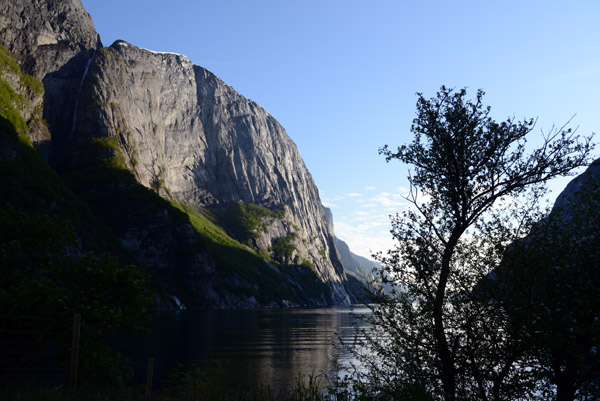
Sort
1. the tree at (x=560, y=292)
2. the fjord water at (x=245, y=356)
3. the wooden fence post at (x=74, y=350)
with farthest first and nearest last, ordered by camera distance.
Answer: the fjord water at (x=245, y=356), the wooden fence post at (x=74, y=350), the tree at (x=560, y=292)

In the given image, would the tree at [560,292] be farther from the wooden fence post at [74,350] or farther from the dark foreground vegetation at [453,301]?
the wooden fence post at [74,350]

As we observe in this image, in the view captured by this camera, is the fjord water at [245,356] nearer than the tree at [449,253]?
No

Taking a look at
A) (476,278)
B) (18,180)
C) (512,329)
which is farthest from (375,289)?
(18,180)

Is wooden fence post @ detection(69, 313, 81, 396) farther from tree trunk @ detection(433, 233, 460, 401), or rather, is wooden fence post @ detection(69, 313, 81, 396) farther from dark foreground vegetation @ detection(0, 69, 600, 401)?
tree trunk @ detection(433, 233, 460, 401)

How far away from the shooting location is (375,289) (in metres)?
18.8

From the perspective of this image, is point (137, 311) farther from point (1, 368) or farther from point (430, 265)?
point (430, 265)

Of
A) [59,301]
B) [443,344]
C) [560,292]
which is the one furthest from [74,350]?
[560,292]

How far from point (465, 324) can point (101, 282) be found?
1900 cm

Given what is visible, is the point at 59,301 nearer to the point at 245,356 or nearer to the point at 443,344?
the point at 443,344

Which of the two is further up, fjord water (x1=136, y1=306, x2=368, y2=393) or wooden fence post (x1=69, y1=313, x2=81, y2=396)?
wooden fence post (x1=69, y1=313, x2=81, y2=396)

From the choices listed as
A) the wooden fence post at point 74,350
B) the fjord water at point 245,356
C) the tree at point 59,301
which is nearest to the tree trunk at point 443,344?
the wooden fence post at point 74,350

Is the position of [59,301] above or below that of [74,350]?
above

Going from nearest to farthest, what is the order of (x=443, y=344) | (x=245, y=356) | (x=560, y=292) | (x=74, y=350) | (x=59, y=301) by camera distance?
(x=560, y=292), (x=74, y=350), (x=443, y=344), (x=59, y=301), (x=245, y=356)

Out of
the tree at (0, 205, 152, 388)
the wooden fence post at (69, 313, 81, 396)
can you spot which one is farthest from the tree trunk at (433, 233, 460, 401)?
the tree at (0, 205, 152, 388)
